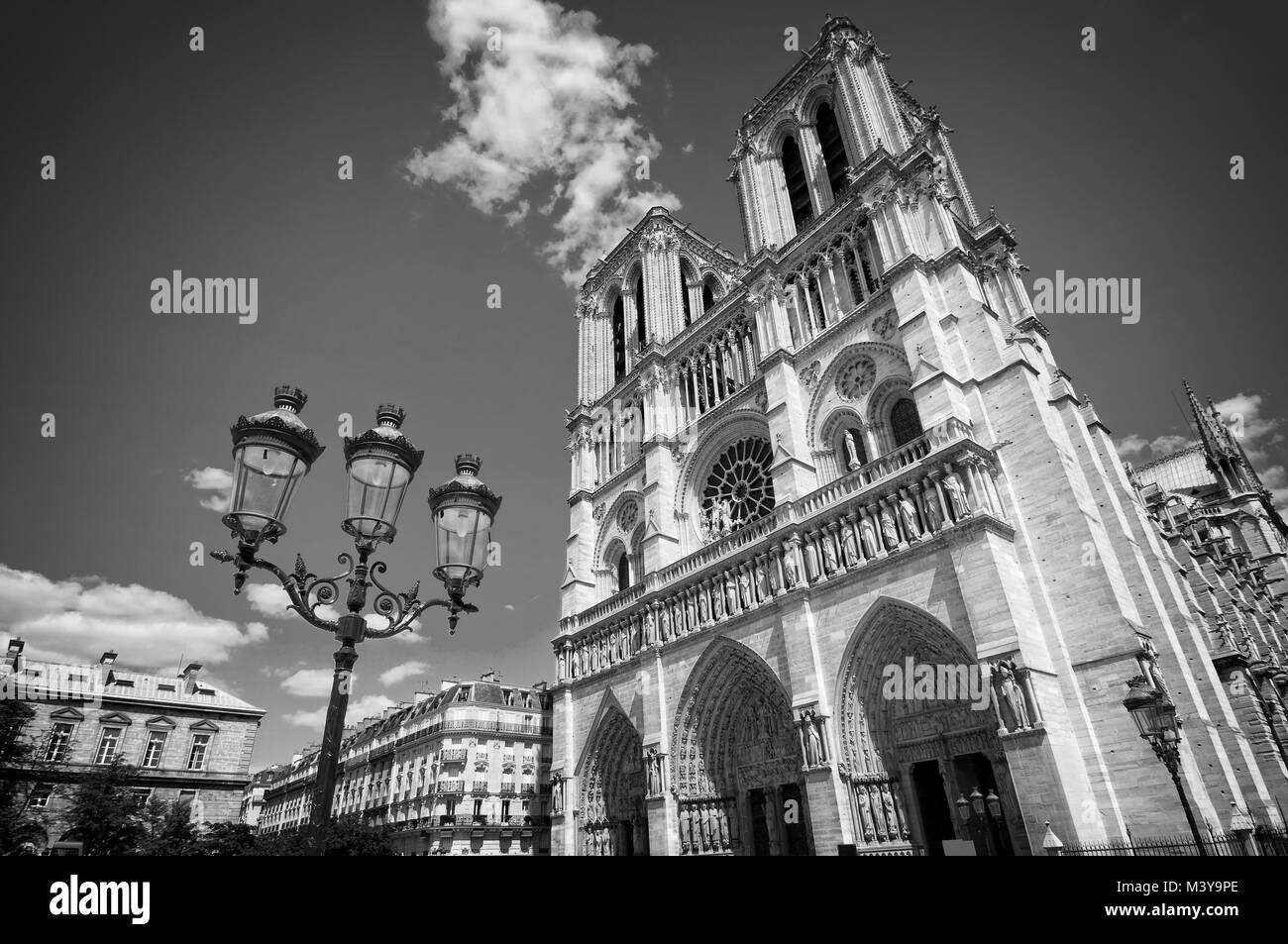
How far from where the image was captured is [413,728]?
36656mm

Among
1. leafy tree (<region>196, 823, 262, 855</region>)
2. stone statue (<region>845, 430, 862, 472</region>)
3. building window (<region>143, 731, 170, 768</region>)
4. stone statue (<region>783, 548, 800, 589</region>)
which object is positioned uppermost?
stone statue (<region>845, 430, 862, 472</region>)

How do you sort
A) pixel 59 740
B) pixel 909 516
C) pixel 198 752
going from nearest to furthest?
pixel 909 516 < pixel 59 740 < pixel 198 752

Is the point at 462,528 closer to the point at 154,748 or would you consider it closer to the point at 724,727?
the point at 724,727

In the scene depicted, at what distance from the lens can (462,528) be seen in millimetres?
5453

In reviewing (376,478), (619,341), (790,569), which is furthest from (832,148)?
(376,478)

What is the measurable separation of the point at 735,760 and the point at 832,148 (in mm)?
21679

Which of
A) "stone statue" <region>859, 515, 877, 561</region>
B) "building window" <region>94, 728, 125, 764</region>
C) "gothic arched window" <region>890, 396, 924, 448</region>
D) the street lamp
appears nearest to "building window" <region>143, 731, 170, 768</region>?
"building window" <region>94, 728, 125, 764</region>

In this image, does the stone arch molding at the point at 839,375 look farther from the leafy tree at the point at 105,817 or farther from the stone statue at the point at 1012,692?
the leafy tree at the point at 105,817

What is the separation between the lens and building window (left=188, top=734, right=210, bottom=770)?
27.6 metres

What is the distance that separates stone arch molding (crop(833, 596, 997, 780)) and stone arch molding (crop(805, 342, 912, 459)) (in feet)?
16.5

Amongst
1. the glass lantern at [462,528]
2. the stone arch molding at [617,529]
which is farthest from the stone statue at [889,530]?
the glass lantern at [462,528]

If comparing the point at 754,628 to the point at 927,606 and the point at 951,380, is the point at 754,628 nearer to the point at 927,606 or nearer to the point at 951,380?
the point at 927,606

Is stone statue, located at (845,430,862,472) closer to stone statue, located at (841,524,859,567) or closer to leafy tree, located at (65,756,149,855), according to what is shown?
stone statue, located at (841,524,859,567)
